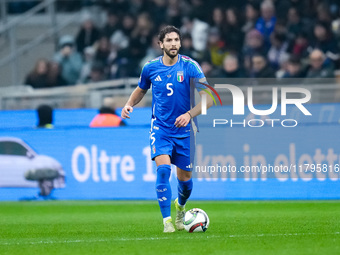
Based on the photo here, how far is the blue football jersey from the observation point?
27.7 feet

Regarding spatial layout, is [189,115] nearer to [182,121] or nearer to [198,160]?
[182,121]

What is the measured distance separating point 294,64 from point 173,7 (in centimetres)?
438

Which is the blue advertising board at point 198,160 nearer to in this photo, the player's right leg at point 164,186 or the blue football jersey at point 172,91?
the blue football jersey at point 172,91

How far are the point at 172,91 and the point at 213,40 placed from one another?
9.46m

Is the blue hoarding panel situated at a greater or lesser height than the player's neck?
lesser

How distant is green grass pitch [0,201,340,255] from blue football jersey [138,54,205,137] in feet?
3.76

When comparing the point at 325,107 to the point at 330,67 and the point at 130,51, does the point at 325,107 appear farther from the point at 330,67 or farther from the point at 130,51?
the point at 130,51

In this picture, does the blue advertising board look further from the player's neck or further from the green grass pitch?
the player's neck

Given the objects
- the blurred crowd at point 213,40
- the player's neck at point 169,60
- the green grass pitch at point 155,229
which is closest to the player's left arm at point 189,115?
the player's neck at point 169,60

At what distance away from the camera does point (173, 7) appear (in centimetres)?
1906

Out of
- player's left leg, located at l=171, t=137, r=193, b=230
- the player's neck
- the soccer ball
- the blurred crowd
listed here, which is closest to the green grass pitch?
the soccer ball

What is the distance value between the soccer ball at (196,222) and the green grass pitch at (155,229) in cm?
10

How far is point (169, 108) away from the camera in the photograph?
843 cm

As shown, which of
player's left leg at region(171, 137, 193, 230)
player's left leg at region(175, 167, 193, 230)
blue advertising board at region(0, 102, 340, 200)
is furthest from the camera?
blue advertising board at region(0, 102, 340, 200)
